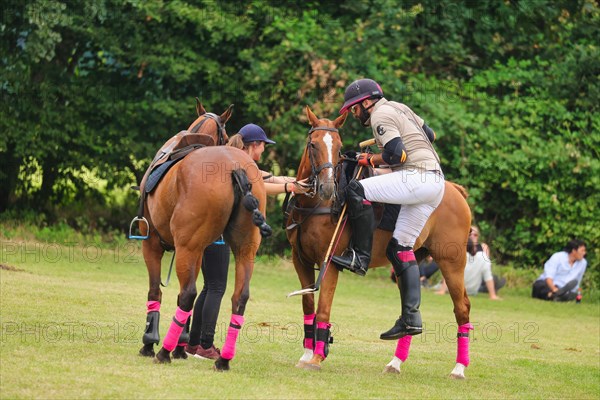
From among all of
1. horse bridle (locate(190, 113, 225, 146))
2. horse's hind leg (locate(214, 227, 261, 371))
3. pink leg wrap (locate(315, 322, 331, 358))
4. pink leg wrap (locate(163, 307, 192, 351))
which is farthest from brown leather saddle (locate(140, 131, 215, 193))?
pink leg wrap (locate(315, 322, 331, 358))

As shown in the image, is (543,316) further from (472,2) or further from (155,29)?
(155,29)

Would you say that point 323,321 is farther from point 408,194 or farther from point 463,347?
point 463,347

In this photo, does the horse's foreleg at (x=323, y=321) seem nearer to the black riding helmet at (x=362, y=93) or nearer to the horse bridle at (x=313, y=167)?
the horse bridle at (x=313, y=167)

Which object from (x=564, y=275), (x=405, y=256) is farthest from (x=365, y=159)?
(x=564, y=275)

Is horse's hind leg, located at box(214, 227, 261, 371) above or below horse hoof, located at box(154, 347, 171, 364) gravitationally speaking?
above

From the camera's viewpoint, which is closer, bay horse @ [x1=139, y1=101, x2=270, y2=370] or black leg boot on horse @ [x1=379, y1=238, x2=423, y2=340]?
bay horse @ [x1=139, y1=101, x2=270, y2=370]

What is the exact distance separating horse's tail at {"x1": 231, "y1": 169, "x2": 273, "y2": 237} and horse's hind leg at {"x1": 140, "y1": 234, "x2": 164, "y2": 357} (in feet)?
3.58

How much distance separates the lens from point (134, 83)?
2141cm

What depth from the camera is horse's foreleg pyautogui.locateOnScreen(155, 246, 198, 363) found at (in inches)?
320

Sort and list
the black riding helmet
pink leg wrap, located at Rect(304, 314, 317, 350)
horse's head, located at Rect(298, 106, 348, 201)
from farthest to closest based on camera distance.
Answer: pink leg wrap, located at Rect(304, 314, 317, 350) < the black riding helmet < horse's head, located at Rect(298, 106, 348, 201)

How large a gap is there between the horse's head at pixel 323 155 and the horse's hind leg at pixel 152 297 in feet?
5.20

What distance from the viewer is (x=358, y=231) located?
9.09 m

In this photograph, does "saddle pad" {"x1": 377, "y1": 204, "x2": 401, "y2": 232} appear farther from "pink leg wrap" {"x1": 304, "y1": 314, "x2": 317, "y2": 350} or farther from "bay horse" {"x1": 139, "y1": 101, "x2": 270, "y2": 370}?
"bay horse" {"x1": 139, "y1": 101, "x2": 270, "y2": 370}

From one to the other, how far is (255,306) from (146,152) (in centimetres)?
756
